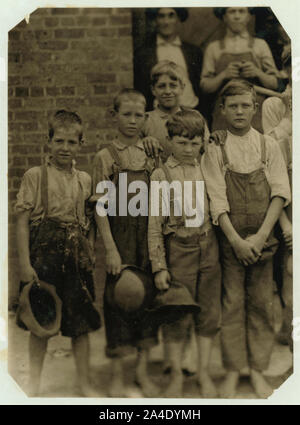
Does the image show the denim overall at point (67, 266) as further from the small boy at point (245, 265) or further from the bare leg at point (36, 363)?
the small boy at point (245, 265)

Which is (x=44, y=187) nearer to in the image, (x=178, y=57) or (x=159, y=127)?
(x=159, y=127)

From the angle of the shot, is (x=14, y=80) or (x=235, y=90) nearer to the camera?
(x=235, y=90)

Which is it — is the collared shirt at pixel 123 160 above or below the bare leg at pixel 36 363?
above

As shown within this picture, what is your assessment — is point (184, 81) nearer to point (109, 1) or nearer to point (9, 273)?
point (109, 1)

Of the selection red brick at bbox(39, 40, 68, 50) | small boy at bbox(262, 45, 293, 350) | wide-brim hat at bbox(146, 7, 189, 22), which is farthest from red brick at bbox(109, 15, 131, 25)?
small boy at bbox(262, 45, 293, 350)

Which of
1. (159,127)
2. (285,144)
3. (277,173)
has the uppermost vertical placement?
(159,127)

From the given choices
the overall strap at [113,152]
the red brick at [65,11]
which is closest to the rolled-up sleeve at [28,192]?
the overall strap at [113,152]

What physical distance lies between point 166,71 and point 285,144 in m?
1.08

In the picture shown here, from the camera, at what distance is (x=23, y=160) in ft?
16.3

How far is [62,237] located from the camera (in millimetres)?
4891

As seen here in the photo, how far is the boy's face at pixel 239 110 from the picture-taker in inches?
191

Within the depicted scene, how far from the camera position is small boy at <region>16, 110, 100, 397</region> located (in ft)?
16.0

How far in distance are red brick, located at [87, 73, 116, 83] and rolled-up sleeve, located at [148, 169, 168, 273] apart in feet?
3.33

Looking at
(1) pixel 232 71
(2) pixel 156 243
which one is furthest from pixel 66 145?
(1) pixel 232 71
